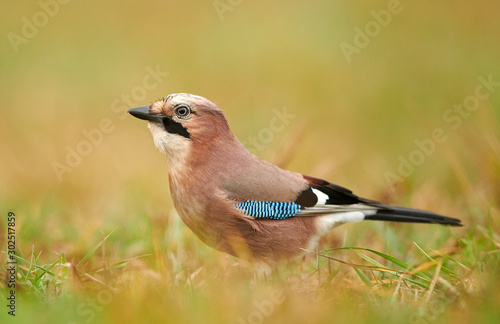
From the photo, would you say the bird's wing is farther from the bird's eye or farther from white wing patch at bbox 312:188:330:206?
the bird's eye

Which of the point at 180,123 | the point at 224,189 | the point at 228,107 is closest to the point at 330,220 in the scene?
the point at 224,189

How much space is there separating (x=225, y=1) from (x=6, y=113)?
4.56 m

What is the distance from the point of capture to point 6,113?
9.34 metres

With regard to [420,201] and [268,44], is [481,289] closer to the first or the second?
[420,201]

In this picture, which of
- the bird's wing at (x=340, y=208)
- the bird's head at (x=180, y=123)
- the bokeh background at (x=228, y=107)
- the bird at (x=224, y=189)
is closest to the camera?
the bird at (x=224, y=189)

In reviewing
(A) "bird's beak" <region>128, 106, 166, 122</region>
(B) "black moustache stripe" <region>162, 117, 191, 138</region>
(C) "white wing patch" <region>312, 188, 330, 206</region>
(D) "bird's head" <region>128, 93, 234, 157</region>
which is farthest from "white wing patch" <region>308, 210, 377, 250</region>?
(A) "bird's beak" <region>128, 106, 166, 122</region>

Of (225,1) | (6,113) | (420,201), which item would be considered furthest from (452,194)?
(225,1)

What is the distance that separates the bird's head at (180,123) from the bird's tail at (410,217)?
4.21 ft

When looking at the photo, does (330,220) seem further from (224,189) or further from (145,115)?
(145,115)

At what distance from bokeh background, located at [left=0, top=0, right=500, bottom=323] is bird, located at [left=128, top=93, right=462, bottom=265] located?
0.34 m

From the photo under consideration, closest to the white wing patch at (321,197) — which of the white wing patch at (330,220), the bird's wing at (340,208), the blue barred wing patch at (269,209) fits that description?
the bird's wing at (340,208)

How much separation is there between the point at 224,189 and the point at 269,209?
315 millimetres

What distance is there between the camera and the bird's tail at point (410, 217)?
4824mm

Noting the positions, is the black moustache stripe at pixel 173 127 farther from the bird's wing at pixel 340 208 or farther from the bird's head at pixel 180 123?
the bird's wing at pixel 340 208
